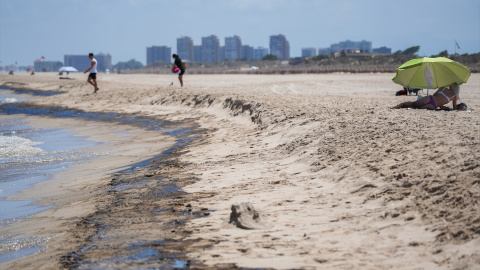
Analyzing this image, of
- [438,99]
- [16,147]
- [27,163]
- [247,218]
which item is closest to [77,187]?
[27,163]

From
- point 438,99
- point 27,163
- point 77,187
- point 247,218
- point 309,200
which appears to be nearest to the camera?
point 247,218

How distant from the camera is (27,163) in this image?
33.0 feet

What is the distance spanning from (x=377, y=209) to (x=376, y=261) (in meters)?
1.14

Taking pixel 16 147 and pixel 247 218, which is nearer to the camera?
pixel 247 218

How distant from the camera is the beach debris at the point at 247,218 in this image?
505 cm

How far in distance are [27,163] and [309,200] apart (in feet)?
20.5

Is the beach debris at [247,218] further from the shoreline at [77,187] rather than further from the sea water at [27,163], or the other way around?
the sea water at [27,163]

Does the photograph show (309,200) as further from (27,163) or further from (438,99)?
(27,163)

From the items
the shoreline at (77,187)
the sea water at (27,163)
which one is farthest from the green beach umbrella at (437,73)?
the sea water at (27,163)

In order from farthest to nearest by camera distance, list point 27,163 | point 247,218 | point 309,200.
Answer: point 27,163, point 309,200, point 247,218

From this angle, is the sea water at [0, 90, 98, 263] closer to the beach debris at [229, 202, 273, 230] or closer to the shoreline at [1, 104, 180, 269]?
the shoreline at [1, 104, 180, 269]

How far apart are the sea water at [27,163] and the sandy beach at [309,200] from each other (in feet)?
0.92

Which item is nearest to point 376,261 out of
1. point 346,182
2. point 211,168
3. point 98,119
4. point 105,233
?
point 346,182

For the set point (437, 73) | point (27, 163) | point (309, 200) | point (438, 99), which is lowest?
point (27, 163)
